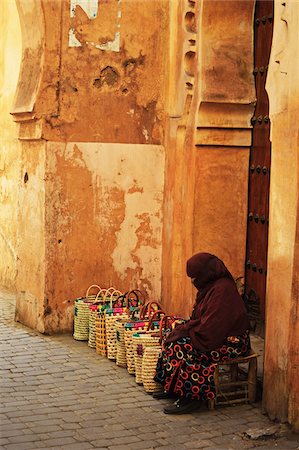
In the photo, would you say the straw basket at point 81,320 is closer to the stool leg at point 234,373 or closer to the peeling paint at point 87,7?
the stool leg at point 234,373

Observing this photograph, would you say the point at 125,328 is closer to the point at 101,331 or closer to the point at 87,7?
the point at 101,331

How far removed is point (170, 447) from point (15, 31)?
7085mm

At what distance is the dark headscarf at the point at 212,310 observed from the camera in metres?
6.21

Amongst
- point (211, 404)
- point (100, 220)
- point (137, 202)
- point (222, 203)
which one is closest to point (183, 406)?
point (211, 404)

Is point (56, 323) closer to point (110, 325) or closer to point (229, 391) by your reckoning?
point (110, 325)

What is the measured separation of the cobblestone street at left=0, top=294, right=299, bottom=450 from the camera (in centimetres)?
563

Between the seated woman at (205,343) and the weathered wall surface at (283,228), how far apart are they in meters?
0.33

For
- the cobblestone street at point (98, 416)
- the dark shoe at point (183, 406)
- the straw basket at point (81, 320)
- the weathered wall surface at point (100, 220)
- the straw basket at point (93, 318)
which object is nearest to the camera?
the cobblestone street at point (98, 416)

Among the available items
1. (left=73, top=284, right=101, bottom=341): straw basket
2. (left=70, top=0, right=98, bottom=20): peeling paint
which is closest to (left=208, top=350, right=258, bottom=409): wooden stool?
(left=73, top=284, right=101, bottom=341): straw basket

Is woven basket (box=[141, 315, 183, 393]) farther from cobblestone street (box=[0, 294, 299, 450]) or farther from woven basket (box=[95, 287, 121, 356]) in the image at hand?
woven basket (box=[95, 287, 121, 356])

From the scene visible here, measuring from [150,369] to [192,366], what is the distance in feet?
1.88

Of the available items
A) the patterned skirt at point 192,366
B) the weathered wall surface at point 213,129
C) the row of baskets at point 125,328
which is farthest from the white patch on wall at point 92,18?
the patterned skirt at point 192,366

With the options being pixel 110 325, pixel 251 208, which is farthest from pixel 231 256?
pixel 110 325

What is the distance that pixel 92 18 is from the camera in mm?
8508
